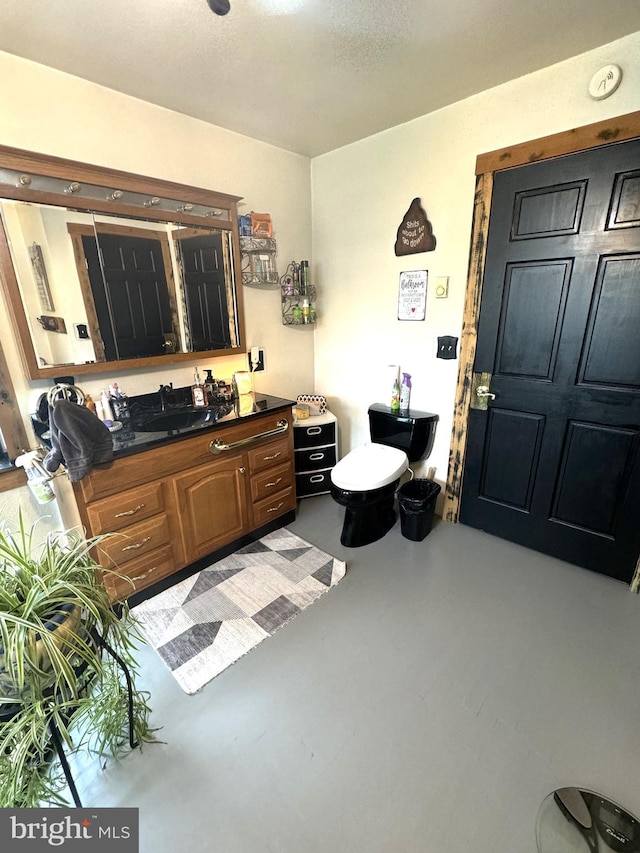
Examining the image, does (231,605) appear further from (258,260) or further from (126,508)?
(258,260)

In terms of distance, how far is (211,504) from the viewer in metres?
2.09

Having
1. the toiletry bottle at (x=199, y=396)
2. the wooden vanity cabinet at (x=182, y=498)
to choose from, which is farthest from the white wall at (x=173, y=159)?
the wooden vanity cabinet at (x=182, y=498)

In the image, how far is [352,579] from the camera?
2100mm

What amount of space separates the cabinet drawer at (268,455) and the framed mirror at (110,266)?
2.28 feet

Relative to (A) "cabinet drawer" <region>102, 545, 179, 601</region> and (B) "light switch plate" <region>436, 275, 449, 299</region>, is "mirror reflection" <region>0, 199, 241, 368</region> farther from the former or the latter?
(B) "light switch plate" <region>436, 275, 449, 299</region>

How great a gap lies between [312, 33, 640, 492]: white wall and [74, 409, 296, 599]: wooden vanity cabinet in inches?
35.8

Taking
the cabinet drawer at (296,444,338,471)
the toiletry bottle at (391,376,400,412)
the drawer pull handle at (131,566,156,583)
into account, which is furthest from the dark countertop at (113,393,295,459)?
the toiletry bottle at (391,376,400,412)

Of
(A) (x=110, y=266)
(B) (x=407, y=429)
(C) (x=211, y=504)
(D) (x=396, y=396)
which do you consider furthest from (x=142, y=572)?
(D) (x=396, y=396)

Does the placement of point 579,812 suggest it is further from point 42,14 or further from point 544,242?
point 42,14

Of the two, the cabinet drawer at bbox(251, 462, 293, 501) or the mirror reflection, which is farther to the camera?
the cabinet drawer at bbox(251, 462, 293, 501)

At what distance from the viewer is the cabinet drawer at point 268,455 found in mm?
2264

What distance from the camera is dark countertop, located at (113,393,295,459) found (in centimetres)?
173

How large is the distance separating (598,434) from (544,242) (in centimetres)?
104

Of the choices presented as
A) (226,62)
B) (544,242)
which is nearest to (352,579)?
(544,242)
